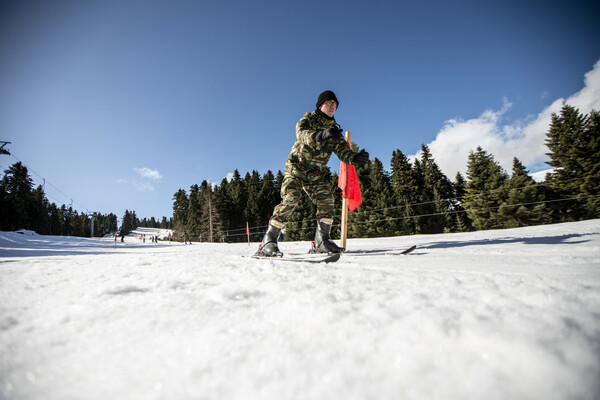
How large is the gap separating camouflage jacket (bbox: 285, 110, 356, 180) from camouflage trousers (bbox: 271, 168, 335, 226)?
65 millimetres

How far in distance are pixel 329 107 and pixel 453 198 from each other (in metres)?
28.6

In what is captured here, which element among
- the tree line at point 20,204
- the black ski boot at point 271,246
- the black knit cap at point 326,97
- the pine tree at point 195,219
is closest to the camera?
the black ski boot at point 271,246

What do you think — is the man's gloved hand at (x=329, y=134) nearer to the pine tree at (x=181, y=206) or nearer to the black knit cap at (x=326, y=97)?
the black knit cap at (x=326, y=97)

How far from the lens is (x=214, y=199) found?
3362 cm

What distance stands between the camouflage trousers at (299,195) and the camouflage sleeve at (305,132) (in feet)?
1.37

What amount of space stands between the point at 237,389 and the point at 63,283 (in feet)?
4.28

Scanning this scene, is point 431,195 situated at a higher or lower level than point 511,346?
higher

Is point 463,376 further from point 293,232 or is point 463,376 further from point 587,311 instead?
point 293,232

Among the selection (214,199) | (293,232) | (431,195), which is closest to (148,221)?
(214,199)

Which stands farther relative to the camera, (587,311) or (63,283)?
(63,283)

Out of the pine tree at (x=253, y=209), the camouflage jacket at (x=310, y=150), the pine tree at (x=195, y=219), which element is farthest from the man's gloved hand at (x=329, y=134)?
the pine tree at (x=195, y=219)

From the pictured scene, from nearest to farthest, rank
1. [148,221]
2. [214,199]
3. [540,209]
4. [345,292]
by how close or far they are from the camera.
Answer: [345,292] → [540,209] → [214,199] → [148,221]

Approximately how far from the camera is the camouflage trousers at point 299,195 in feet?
8.77

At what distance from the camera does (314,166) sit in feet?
9.45
